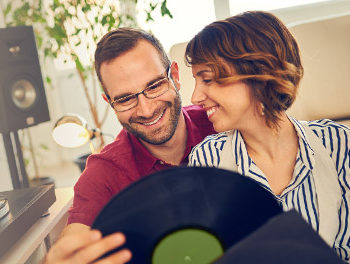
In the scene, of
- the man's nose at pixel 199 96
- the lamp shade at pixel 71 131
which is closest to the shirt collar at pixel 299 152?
the man's nose at pixel 199 96

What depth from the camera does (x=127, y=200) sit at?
1.39 ft

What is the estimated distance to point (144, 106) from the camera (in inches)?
47.6

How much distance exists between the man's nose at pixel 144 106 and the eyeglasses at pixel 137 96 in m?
0.01

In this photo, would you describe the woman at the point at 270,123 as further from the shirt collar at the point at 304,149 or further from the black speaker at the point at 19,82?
the black speaker at the point at 19,82

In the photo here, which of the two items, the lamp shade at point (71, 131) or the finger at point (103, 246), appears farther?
the lamp shade at point (71, 131)

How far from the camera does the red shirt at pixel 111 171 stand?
1.16 m

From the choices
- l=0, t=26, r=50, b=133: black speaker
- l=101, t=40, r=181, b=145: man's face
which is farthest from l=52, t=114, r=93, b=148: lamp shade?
l=101, t=40, r=181, b=145: man's face

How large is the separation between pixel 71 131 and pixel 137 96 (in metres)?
0.63

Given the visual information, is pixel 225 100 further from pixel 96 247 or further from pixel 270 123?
pixel 96 247

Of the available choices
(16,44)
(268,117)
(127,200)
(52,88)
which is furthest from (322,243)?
(52,88)

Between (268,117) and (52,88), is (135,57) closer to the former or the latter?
(268,117)

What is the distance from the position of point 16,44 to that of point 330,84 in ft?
4.88

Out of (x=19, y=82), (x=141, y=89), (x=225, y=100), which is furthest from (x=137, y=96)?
(x=19, y=82)

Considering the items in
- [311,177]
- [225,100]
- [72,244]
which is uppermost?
[225,100]
